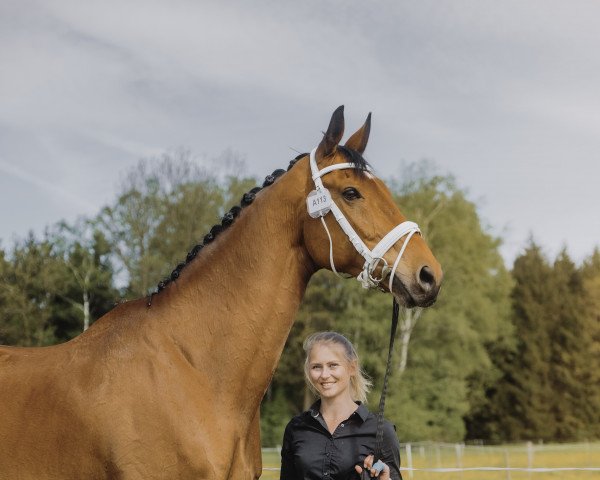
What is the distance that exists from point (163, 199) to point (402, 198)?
46.4 feet

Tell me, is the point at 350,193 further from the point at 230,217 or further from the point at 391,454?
the point at 391,454

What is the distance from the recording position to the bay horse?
352 centimetres

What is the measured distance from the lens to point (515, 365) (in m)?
49.4

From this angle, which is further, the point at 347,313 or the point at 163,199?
the point at 347,313

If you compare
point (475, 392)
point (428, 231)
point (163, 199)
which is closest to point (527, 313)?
point (475, 392)

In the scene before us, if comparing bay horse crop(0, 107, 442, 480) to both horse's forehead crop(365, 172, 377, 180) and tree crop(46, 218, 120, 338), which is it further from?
tree crop(46, 218, 120, 338)

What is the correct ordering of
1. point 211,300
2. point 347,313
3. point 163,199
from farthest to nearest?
point 347,313, point 163,199, point 211,300

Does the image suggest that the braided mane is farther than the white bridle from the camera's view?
Yes

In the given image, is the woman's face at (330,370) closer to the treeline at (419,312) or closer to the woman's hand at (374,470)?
the woman's hand at (374,470)

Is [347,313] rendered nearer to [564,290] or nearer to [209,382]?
[564,290]

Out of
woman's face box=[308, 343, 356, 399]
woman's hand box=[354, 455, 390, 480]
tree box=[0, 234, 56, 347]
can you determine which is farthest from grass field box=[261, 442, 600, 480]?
woman's hand box=[354, 455, 390, 480]

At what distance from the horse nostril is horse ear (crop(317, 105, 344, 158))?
91cm

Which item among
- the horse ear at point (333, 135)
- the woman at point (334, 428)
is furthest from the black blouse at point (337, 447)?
the horse ear at point (333, 135)

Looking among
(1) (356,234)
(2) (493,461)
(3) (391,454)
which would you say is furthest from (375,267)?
(2) (493,461)
